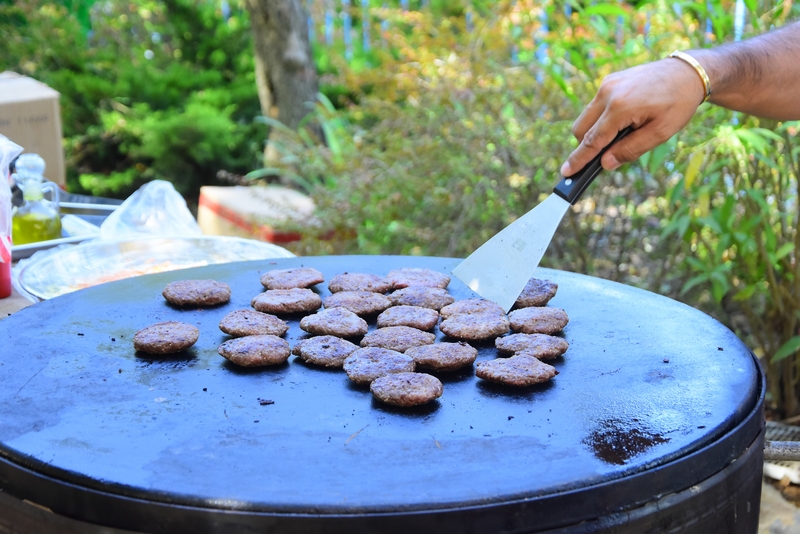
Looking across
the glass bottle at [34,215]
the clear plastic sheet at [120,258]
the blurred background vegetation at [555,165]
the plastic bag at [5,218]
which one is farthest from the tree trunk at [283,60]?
the plastic bag at [5,218]

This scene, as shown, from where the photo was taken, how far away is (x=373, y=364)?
1.60m

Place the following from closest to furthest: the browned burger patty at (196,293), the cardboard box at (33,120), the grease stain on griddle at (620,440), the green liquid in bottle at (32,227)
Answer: the grease stain on griddle at (620,440) → the browned burger patty at (196,293) → the green liquid in bottle at (32,227) → the cardboard box at (33,120)

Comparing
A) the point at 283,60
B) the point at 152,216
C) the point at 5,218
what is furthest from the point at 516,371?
the point at 283,60

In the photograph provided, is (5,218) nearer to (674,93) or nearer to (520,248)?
(520,248)

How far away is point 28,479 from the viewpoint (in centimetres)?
120

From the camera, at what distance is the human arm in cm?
192

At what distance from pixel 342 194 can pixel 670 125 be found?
284cm

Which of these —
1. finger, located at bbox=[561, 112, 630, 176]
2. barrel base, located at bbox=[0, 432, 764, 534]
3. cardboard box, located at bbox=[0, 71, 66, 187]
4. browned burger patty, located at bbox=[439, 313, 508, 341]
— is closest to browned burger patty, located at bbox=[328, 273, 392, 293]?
browned burger patty, located at bbox=[439, 313, 508, 341]

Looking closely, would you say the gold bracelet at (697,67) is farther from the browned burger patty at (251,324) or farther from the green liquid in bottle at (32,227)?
the green liquid in bottle at (32,227)

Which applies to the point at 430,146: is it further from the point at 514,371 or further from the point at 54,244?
the point at 514,371

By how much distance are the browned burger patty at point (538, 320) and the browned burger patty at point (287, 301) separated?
546 millimetres

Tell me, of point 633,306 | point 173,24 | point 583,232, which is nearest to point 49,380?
point 633,306

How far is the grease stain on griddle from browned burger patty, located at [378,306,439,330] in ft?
2.05

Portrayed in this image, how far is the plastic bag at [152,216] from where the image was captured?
10.7 feet
